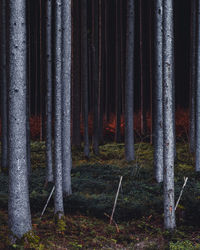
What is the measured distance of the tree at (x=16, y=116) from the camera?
5.48 metres

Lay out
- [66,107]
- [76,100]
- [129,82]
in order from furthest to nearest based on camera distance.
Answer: [76,100] → [129,82] → [66,107]

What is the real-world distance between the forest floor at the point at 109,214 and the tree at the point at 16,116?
60cm

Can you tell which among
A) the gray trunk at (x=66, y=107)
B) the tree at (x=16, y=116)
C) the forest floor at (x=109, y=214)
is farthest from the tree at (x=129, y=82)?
the tree at (x=16, y=116)

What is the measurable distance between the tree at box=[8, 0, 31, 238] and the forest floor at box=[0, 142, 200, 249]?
60 cm

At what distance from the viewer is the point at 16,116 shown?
17.9 feet

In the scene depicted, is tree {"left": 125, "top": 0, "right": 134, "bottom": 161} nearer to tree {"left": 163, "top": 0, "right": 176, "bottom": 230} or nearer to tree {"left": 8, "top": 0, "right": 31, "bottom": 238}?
tree {"left": 163, "top": 0, "right": 176, "bottom": 230}

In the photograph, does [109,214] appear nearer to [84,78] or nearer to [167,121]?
[167,121]

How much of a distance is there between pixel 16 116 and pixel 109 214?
356 cm

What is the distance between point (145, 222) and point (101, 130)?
1259 cm

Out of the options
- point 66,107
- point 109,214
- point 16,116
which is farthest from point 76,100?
point 16,116

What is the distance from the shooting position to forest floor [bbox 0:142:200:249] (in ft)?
19.8

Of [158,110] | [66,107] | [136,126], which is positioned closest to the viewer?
[66,107]

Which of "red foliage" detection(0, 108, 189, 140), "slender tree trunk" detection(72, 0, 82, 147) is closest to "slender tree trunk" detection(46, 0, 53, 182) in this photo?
"slender tree trunk" detection(72, 0, 82, 147)

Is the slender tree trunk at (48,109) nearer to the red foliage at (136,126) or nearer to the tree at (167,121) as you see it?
the tree at (167,121)
